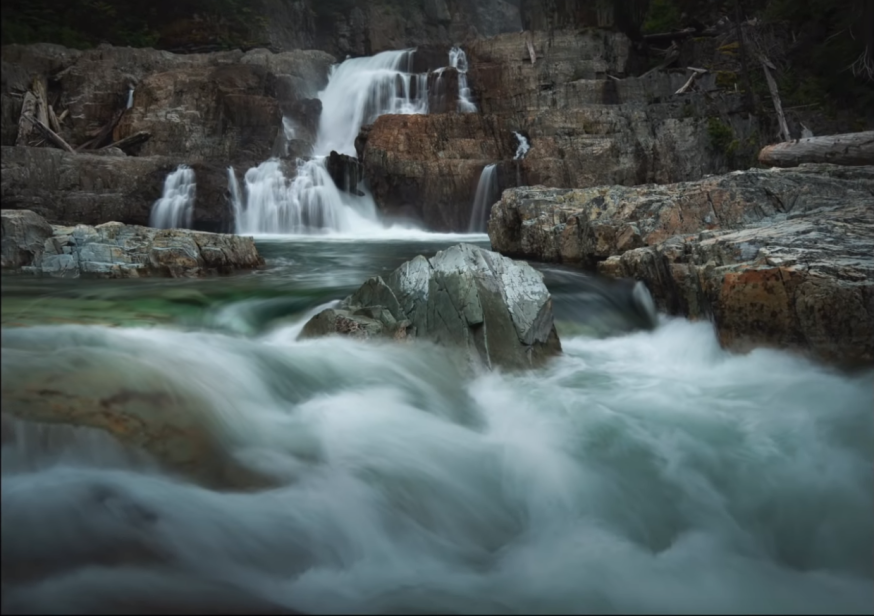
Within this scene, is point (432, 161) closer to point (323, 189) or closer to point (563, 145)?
point (323, 189)

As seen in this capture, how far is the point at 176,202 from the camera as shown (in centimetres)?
1211

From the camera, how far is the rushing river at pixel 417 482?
1.94m

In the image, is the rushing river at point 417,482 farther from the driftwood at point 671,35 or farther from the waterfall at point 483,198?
the driftwood at point 671,35

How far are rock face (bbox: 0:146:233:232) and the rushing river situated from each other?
776 centimetres

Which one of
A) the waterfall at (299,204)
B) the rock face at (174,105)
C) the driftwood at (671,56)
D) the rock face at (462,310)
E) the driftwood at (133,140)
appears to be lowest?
the rock face at (462,310)

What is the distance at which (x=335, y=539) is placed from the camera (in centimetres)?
238

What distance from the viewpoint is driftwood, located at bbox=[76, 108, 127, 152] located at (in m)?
15.8

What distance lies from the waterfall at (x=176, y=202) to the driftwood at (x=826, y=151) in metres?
10.1

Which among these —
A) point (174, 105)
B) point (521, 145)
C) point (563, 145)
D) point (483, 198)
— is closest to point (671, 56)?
point (521, 145)

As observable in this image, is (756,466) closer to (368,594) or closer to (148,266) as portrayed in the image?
(368,594)

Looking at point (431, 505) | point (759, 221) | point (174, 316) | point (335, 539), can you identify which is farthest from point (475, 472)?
point (759, 221)

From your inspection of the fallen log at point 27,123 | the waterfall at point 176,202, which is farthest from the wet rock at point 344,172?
the fallen log at point 27,123

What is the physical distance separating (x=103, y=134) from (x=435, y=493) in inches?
672

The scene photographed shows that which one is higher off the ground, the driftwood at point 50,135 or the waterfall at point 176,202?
the driftwood at point 50,135
